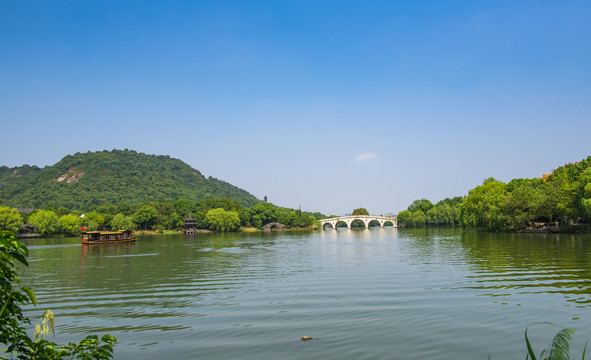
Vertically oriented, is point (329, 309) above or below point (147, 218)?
below

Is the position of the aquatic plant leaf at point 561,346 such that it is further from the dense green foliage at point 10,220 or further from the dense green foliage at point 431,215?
the dense green foliage at point 431,215

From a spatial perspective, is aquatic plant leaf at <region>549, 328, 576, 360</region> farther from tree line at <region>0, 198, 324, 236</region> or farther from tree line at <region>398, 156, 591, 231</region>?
tree line at <region>0, 198, 324, 236</region>

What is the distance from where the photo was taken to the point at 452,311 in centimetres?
1340

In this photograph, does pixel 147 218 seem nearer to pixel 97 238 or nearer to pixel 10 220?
pixel 10 220

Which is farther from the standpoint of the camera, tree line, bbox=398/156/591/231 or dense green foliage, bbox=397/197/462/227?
dense green foliage, bbox=397/197/462/227

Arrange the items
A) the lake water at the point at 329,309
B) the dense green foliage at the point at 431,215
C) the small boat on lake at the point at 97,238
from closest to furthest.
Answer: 1. the lake water at the point at 329,309
2. the small boat on lake at the point at 97,238
3. the dense green foliage at the point at 431,215

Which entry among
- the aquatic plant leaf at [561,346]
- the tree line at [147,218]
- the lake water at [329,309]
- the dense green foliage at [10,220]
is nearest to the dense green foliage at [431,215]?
the tree line at [147,218]

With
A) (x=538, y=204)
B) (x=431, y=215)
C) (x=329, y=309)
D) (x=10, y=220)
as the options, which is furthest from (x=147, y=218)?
(x=329, y=309)

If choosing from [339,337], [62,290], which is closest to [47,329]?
[339,337]

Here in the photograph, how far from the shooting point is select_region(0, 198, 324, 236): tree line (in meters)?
97.9

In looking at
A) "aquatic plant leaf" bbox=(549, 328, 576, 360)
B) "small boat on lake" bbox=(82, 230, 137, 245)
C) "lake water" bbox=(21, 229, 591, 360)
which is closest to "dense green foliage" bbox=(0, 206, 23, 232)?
"small boat on lake" bbox=(82, 230, 137, 245)

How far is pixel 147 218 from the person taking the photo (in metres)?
128

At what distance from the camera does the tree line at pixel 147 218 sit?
97.9 meters

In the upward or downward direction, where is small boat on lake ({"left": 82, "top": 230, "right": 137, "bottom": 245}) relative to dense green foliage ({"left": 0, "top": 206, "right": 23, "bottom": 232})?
downward
